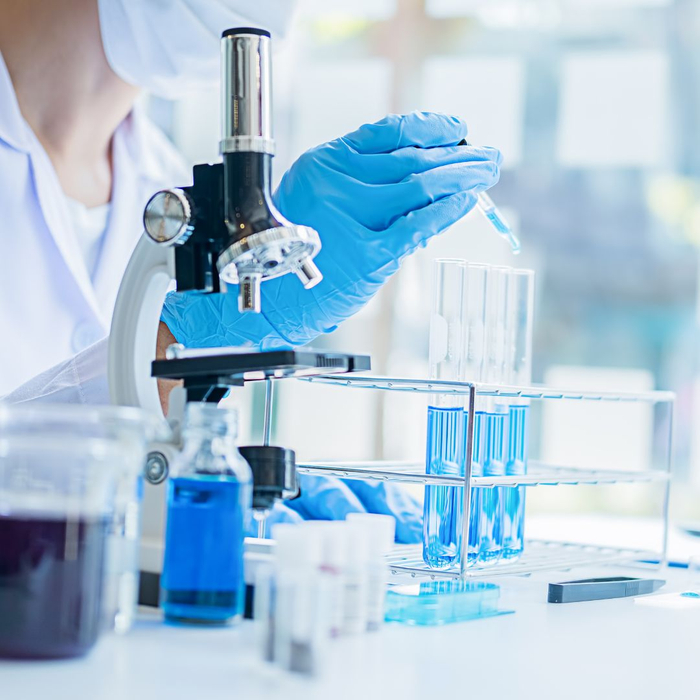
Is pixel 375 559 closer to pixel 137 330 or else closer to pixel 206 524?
pixel 206 524

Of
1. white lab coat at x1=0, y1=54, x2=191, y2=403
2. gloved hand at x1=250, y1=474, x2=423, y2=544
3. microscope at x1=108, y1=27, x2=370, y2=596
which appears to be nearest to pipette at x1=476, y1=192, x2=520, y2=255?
microscope at x1=108, y1=27, x2=370, y2=596

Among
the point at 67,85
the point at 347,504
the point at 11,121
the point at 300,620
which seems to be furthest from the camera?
the point at 67,85

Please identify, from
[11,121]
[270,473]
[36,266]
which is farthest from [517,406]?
[11,121]

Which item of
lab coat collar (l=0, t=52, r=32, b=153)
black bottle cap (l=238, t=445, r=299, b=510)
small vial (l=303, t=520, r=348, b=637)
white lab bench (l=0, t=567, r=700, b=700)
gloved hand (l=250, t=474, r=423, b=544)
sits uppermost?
lab coat collar (l=0, t=52, r=32, b=153)

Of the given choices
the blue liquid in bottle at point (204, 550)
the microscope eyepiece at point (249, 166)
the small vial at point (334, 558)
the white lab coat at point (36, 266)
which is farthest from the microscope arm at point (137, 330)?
the white lab coat at point (36, 266)

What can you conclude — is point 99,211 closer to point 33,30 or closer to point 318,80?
point 33,30

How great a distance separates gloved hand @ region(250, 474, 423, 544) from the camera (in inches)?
59.7

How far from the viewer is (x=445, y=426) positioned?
1326mm

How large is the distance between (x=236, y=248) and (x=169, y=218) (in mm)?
117

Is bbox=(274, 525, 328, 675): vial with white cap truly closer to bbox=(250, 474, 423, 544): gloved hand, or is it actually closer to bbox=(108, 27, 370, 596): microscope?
bbox=(108, 27, 370, 596): microscope

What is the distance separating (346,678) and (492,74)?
507cm

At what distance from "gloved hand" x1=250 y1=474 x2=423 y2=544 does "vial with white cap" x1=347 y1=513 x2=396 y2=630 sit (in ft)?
1.58

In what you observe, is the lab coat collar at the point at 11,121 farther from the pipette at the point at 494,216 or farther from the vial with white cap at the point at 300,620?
the vial with white cap at the point at 300,620

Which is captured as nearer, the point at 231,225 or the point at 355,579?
the point at 355,579
